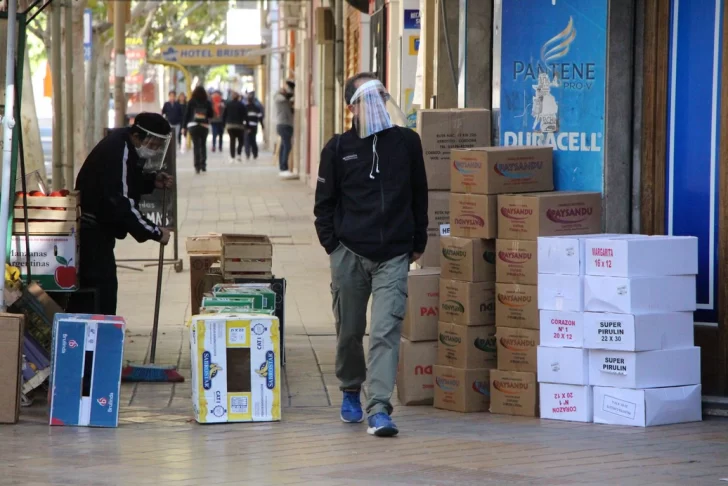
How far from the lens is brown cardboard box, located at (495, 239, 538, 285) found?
7172mm

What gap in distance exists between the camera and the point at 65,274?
781 centimetres

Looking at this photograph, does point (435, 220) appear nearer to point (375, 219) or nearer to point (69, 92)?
point (375, 219)

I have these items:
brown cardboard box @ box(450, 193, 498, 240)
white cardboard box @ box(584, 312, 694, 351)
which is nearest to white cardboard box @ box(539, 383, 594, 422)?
white cardboard box @ box(584, 312, 694, 351)

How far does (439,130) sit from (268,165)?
87.2 ft

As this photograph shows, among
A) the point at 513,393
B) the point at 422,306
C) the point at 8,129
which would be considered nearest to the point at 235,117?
the point at 422,306

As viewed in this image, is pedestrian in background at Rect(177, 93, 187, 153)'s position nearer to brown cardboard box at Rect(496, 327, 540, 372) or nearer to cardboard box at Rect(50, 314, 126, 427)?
brown cardboard box at Rect(496, 327, 540, 372)

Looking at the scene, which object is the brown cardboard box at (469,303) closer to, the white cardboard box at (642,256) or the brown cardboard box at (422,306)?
the brown cardboard box at (422,306)

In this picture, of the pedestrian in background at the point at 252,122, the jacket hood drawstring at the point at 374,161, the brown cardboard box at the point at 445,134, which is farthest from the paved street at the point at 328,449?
the pedestrian in background at the point at 252,122

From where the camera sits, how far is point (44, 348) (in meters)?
7.48

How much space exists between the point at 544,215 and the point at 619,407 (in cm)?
107

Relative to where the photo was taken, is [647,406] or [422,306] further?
[422,306]

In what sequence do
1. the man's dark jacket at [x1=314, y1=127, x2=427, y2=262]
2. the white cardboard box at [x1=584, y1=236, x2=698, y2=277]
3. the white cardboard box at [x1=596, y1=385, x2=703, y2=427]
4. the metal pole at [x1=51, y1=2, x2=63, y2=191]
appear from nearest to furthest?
the man's dark jacket at [x1=314, y1=127, x2=427, y2=262], the white cardboard box at [x1=584, y1=236, x2=698, y2=277], the white cardboard box at [x1=596, y1=385, x2=703, y2=427], the metal pole at [x1=51, y1=2, x2=63, y2=191]

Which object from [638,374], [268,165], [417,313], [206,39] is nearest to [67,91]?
[417,313]

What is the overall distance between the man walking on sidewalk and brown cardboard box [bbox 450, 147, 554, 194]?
2.16 feet
